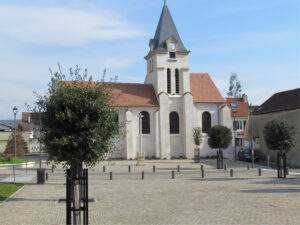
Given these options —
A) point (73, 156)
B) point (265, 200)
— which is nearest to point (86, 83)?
point (73, 156)

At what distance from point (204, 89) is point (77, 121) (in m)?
61.1

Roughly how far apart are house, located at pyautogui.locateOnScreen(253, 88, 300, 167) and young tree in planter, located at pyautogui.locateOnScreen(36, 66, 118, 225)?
39918mm

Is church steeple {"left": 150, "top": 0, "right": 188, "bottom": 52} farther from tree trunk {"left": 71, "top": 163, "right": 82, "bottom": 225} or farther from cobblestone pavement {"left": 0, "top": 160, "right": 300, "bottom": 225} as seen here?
tree trunk {"left": 71, "top": 163, "right": 82, "bottom": 225}

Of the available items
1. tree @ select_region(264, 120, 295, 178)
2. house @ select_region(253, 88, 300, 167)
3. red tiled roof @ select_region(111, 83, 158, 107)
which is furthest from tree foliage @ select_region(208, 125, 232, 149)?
red tiled roof @ select_region(111, 83, 158, 107)

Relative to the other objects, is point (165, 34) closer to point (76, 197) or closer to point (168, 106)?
point (168, 106)

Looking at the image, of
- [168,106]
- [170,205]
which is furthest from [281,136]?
[168,106]

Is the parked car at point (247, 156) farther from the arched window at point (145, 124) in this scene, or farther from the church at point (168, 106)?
the arched window at point (145, 124)

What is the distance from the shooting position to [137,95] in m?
72.4

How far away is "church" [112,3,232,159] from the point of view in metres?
70.6

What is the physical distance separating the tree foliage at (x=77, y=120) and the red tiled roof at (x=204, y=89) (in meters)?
57.8

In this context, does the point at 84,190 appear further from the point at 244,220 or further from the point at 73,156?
the point at 244,220

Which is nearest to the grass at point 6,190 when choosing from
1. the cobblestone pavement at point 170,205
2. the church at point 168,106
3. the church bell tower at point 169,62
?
the cobblestone pavement at point 170,205

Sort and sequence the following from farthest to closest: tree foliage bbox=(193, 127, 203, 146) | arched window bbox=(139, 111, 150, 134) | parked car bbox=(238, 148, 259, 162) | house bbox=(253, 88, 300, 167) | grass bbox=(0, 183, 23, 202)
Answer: arched window bbox=(139, 111, 150, 134), tree foliage bbox=(193, 127, 203, 146), parked car bbox=(238, 148, 259, 162), house bbox=(253, 88, 300, 167), grass bbox=(0, 183, 23, 202)

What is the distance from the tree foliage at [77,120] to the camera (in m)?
15.5
